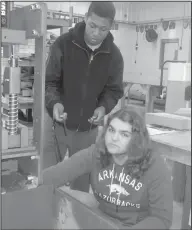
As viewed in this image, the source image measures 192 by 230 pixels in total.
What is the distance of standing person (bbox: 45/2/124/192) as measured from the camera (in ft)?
3.81

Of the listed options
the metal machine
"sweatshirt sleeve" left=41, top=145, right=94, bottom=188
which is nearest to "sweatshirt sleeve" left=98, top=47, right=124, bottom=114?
"sweatshirt sleeve" left=41, top=145, right=94, bottom=188

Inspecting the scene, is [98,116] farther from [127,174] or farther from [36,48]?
[36,48]

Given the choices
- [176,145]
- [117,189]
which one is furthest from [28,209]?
[176,145]

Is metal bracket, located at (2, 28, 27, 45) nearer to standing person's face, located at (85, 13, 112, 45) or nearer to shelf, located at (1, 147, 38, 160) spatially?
shelf, located at (1, 147, 38, 160)

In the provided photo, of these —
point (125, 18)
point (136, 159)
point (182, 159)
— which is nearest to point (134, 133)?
point (136, 159)

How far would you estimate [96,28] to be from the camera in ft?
3.51

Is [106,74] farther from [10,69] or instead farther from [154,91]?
[154,91]

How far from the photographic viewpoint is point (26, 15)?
757 mm

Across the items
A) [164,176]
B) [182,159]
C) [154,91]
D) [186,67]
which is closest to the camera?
[186,67]

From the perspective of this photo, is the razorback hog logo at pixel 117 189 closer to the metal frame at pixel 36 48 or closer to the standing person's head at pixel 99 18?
the metal frame at pixel 36 48

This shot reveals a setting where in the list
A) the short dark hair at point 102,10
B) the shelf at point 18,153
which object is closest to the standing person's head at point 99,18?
the short dark hair at point 102,10

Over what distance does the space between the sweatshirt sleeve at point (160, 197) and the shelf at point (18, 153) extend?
336mm

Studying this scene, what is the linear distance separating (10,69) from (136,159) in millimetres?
429

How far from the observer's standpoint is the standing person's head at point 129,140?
33.6 inches
